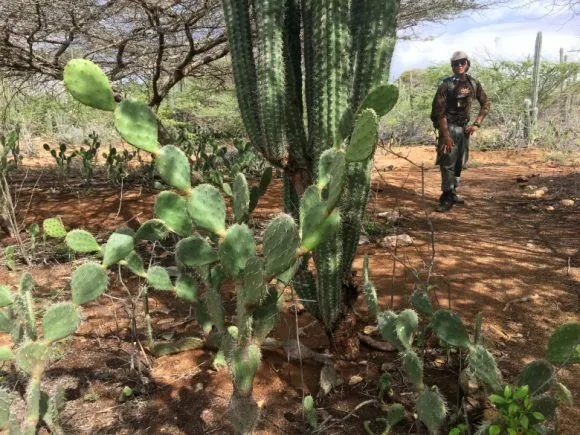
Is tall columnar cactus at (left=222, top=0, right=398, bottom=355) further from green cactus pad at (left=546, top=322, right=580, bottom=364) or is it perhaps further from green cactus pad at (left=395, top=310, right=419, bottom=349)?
green cactus pad at (left=546, top=322, right=580, bottom=364)

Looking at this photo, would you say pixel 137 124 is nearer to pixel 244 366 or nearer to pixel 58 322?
pixel 58 322

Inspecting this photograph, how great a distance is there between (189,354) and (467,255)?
7.78ft

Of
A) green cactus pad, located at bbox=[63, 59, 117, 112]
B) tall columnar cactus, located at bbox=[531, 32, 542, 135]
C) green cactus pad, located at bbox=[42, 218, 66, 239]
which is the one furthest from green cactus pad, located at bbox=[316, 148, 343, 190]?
tall columnar cactus, located at bbox=[531, 32, 542, 135]

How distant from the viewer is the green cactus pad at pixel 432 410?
4.89ft

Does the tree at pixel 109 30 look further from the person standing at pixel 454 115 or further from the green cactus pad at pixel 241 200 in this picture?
the green cactus pad at pixel 241 200

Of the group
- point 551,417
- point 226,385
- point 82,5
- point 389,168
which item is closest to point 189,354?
point 226,385

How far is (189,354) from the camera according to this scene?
2.38 metres

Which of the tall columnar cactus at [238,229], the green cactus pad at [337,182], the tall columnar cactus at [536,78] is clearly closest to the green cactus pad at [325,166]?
the tall columnar cactus at [238,229]

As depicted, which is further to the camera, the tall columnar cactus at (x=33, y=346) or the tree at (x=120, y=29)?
the tree at (x=120, y=29)

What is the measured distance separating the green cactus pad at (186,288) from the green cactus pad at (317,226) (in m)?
0.86

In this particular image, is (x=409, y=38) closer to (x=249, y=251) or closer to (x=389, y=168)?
(x=389, y=168)

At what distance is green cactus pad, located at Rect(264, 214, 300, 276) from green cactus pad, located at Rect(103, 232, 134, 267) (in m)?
0.58

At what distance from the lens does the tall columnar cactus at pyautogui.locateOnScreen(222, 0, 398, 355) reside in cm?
201

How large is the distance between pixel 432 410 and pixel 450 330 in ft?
0.97
